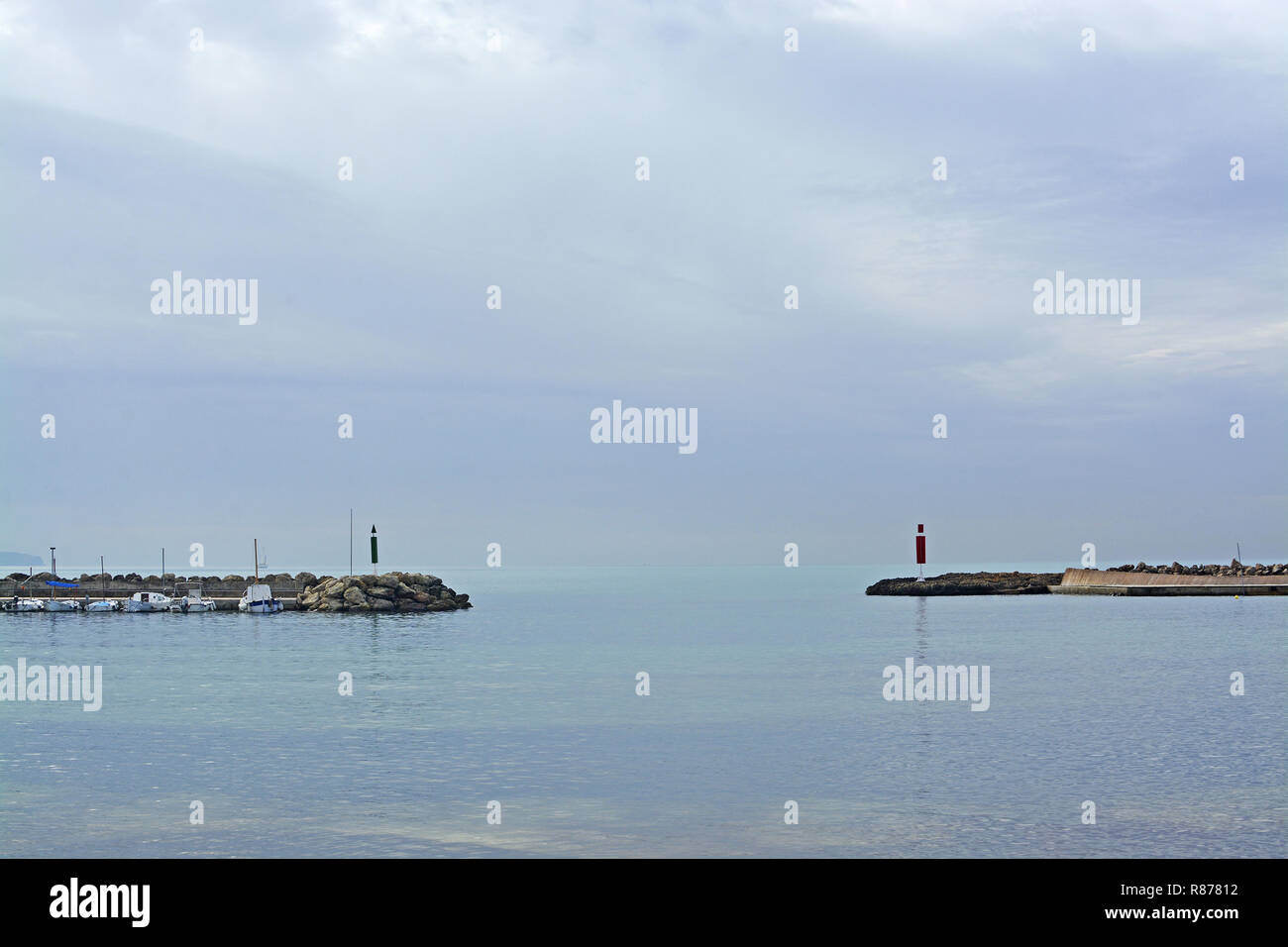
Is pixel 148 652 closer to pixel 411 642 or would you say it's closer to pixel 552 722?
pixel 411 642

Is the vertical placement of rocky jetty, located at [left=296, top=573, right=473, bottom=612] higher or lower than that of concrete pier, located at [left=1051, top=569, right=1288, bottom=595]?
higher

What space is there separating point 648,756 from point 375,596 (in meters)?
95.8

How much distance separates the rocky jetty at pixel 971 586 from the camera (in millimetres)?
175625

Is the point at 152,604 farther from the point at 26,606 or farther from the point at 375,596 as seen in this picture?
the point at 375,596

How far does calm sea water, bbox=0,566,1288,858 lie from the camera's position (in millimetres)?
25078

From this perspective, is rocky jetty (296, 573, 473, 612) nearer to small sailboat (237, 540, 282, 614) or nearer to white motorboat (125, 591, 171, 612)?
small sailboat (237, 540, 282, 614)

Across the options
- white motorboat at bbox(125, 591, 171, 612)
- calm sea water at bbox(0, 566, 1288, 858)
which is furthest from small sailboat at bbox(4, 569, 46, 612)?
calm sea water at bbox(0, 566, 1288, 858)

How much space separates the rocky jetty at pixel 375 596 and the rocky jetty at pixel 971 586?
272ft

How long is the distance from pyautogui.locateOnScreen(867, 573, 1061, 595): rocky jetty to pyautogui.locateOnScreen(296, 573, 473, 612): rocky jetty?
8285 centimetres

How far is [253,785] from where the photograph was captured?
31391 millimetres

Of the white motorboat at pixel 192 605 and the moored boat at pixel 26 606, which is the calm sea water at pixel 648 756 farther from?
the moored boat at pixel 26 606

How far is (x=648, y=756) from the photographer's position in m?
35.9
